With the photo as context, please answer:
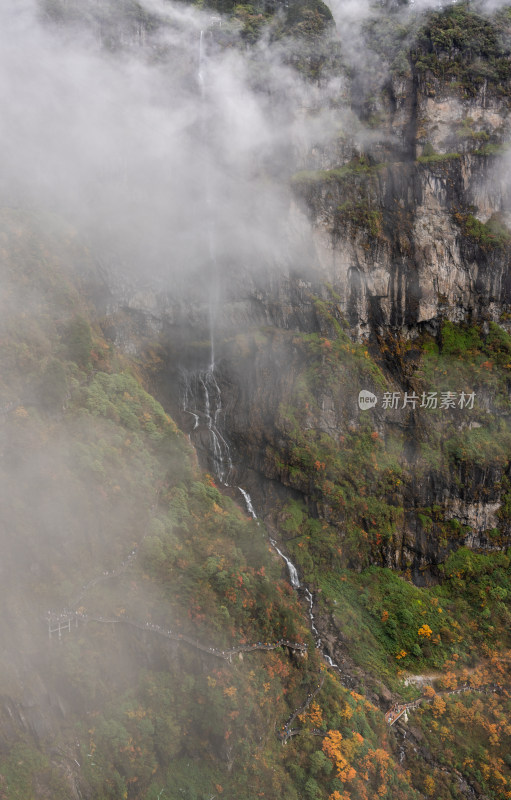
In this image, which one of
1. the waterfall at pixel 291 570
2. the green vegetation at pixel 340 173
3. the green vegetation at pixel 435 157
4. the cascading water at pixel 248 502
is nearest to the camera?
the waterfall at pixel 291 570

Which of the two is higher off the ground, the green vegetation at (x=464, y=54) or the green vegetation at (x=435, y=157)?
the green vegetation at (x=464, y=54)

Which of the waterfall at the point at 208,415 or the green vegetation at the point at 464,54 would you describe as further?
the green vegetation at the point at 464,54

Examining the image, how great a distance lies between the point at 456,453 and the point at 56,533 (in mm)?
31961

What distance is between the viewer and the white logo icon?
3981 centimetres

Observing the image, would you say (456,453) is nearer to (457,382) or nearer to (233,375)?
(457,382)

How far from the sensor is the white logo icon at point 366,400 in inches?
1567

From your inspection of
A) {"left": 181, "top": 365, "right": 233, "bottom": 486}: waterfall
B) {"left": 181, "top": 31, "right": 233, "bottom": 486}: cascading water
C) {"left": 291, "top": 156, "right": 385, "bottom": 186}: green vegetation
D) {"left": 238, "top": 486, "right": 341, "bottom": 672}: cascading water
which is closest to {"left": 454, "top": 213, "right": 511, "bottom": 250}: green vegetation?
{"left": 291, "top": 156, "right": 385, "bottom": 186}: green vegetation

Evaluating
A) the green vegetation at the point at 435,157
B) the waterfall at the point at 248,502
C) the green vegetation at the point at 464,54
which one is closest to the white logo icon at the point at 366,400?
the waterfall at the point at 248,502

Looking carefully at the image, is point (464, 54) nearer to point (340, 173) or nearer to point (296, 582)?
point (340, 173)

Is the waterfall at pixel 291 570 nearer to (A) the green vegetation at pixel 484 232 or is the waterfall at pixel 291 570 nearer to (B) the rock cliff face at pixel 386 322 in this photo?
(B) the rock cliff face at pixel 386 322

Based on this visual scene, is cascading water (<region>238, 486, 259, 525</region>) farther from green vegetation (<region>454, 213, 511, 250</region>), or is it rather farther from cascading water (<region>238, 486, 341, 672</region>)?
green vegetation (<region>454, 213, 511, 250</region>)

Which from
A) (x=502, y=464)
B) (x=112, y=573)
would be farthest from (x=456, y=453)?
(x=112, y=573)

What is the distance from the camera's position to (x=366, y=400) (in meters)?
40.0

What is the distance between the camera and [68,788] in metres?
17.0
